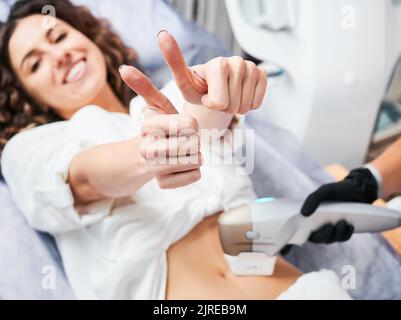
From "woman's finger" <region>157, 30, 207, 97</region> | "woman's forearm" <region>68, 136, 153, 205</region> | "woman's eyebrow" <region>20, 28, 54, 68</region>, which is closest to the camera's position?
"woman's finger" <region>157, 30, 207, 97</region>

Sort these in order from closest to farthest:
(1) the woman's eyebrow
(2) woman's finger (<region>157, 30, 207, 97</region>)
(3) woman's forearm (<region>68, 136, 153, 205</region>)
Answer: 1. (2) woman's finger (<region>157, 30, 207, 97</region>)
2. (3) woman's forearm (<region>68, 136, 153, 205</region>)
3. (1) the woman's eyebrow

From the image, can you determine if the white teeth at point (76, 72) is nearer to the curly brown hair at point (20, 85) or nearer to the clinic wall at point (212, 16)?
the curly brown hair at point (20, 85)

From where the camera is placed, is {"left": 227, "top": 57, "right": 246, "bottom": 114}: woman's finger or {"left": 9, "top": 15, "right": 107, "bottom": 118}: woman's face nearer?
{"left": 227, "top": 57, "right": 246, "bottom": 114}: woman's finger

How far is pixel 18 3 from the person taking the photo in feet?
2.47

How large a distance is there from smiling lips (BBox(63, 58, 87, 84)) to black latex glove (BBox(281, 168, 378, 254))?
37 centimetres

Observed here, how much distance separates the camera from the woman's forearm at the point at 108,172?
0.60 m

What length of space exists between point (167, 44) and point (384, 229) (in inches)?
16.8

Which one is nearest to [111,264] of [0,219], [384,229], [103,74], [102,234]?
[102,234]

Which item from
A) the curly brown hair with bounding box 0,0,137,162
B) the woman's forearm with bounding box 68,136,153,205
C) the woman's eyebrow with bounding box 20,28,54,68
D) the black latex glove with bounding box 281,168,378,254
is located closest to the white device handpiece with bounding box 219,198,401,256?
the black latex glove with bounding box 281,168,378,254

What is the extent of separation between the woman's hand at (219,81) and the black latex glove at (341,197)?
8.7 inches

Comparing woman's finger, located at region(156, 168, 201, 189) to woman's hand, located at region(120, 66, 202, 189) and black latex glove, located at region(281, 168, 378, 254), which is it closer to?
woman's hand, located at region(120, 66, 202, 189)

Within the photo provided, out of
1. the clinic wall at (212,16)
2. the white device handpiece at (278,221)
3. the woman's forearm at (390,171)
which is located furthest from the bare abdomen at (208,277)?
the clinic wall at (212,16)

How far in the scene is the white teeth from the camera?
734 millimetres
